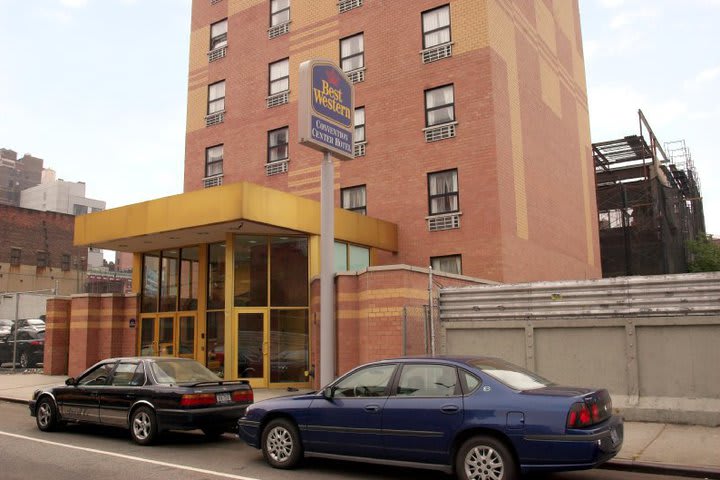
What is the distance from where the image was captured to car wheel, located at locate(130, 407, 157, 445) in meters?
10.4

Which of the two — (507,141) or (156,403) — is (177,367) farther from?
(507,141)

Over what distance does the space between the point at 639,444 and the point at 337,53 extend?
18.8 meters

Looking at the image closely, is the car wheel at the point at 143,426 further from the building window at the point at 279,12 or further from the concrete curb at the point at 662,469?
the building window at the point at 279,12

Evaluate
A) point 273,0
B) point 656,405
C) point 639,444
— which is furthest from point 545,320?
point 273,0

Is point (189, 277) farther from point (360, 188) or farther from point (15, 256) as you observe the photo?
point (15, 256)

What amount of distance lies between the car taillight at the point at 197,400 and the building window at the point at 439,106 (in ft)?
45.7

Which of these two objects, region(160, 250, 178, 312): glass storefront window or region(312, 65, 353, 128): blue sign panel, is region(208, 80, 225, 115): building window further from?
region(312, 65, 353, 128): blue sign panel

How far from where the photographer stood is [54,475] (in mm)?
8094

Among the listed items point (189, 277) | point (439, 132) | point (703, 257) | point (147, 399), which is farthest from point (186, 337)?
point (703, 257)

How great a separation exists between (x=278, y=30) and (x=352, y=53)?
4295 mm

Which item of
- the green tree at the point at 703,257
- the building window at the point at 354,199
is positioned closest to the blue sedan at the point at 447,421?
the building window at the point at 354,199

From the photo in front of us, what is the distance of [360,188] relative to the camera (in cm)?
2339

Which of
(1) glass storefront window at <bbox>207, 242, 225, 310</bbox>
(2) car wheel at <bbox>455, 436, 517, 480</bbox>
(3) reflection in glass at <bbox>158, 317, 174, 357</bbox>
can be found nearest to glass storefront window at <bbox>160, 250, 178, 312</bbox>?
(3) reflection in glass at <bbox>158, 317, 174, 357</bbox>

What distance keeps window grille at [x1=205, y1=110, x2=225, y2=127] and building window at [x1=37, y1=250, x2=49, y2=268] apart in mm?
41370
